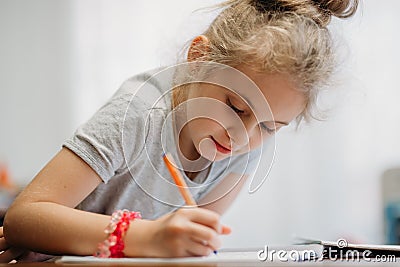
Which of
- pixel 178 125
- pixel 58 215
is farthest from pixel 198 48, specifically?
pixel 58 215

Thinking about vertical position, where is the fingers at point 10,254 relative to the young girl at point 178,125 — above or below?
below

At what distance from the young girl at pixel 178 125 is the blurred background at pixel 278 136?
1478 millimetres

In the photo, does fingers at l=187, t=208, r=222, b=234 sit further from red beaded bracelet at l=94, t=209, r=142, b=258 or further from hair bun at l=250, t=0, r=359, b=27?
hair bun at l=250, t=0, r=359, b=27

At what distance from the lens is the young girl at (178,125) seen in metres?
0.58

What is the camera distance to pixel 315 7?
Answer: 0.75 meters

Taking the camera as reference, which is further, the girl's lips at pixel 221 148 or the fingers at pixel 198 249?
the girl's lips at pixel 221 148

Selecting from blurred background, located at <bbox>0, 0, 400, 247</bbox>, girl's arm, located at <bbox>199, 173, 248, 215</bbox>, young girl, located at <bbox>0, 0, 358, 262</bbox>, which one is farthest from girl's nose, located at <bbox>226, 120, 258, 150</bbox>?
blurred background, located at <bbox>0, 0, 400, 247</bbox>

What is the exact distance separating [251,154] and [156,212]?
0.16 metres

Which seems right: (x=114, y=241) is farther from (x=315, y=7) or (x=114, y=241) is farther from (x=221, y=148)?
(x=315, y=7)

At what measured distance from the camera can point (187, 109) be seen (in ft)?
2.46

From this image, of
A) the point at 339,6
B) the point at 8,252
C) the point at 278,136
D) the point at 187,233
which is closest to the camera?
the point at 187,233

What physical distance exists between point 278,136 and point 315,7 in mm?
1490

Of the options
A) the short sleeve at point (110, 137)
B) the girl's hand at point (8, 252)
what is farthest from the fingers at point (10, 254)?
the short sleeve at point (110, 137)

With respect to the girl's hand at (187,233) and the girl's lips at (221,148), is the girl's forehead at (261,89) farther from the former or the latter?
the girl's hand at (187,233)
